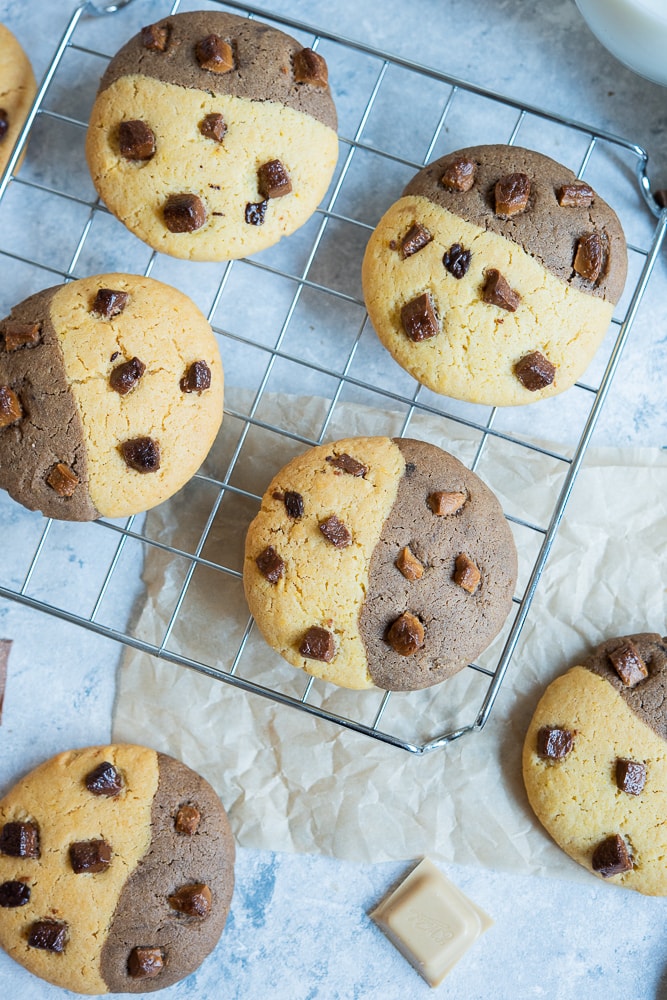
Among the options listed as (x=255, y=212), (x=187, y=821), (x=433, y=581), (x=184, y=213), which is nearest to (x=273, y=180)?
(x=255, y=212)

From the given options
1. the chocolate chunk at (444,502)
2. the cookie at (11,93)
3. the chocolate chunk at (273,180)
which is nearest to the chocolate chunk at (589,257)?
the chocolate chunk at (444,502)

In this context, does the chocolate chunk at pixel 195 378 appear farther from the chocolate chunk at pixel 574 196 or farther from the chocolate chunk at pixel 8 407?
the chocolate chunk at pixel 574 196

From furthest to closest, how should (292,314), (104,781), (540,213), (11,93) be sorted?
1. (292,314)
2. (11,93)
3. (104,781)
4. (540,213)

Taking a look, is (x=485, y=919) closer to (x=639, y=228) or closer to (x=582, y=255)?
(x=582, y=255)

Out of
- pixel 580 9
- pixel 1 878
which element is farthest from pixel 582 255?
pixel 1 878

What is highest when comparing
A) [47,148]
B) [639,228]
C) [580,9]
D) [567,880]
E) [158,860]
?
[580,9]

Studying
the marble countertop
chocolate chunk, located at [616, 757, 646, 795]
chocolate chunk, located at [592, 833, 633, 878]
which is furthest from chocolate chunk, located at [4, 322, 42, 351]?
chocolate chunk, located at [592, 833, 633, 878]

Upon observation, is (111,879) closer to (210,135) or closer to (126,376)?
(126,376)
